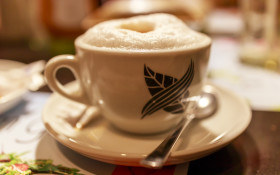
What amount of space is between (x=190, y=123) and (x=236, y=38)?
0.85 m

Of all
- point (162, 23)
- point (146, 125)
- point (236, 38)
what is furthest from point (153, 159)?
point (236, 38)

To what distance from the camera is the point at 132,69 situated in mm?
406

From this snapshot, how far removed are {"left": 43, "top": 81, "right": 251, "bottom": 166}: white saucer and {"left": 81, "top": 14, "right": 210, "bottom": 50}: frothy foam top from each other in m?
0.14

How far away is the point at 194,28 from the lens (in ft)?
3.65

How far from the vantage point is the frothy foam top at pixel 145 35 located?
0.41 meters

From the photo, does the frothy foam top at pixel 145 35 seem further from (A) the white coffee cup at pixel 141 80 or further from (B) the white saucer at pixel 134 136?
(B) the white saucer at pixel 134 136

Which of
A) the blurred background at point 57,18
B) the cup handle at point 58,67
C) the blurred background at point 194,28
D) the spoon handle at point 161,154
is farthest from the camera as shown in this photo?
the blurred background at point 57,18

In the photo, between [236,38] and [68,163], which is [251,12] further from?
[68,163]


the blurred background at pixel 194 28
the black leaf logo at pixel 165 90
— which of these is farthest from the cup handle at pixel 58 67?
the blurred background at pixel 194 28

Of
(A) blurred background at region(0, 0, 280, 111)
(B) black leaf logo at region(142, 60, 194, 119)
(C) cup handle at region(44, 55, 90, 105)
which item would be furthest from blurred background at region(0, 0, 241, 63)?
(B) black leaf logo at region(142, 60, 194, 119)

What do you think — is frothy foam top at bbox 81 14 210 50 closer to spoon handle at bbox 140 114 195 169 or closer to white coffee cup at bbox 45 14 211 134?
white coffee cup at bbox 45 14 211 134

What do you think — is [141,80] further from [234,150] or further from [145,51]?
[234,150]

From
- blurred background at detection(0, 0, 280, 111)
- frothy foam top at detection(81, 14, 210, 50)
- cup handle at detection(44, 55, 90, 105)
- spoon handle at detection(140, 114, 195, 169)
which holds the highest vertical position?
frothy foam top at detection(81, 14, 210, 50)

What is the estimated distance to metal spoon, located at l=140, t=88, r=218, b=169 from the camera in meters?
0.32
